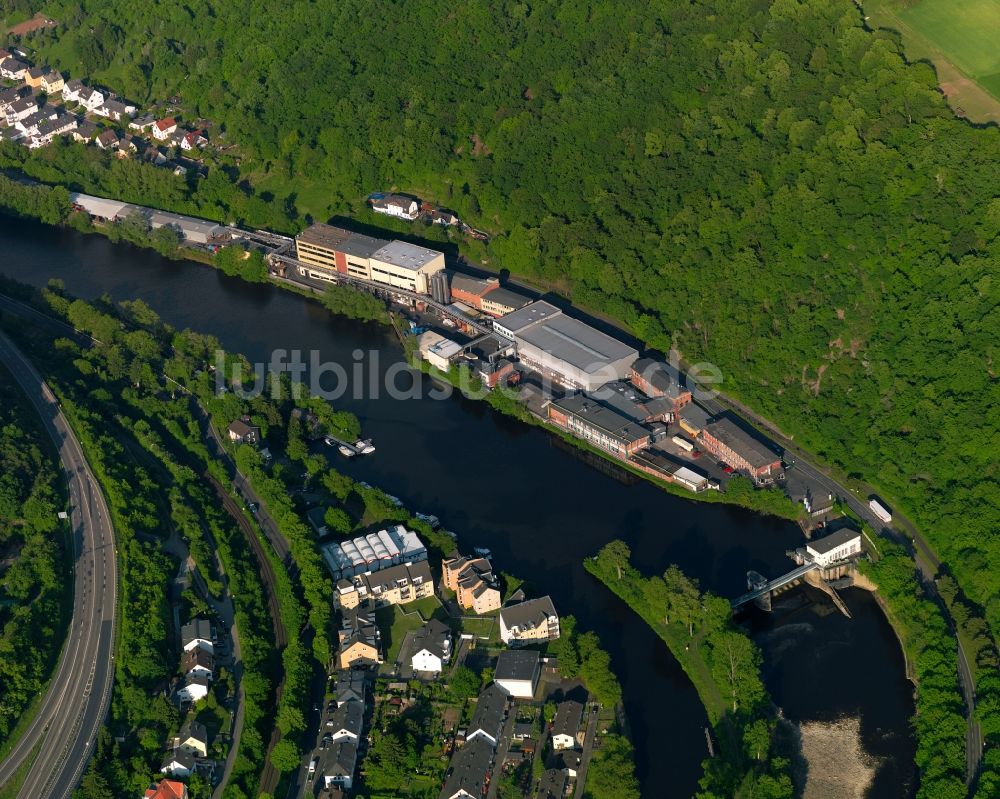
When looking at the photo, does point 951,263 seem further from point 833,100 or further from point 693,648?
point 693,648

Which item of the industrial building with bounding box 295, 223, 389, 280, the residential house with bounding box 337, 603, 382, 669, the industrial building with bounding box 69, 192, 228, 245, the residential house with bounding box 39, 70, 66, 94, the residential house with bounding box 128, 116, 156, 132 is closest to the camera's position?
the residential house with bounding box 337, 603, 382, 669

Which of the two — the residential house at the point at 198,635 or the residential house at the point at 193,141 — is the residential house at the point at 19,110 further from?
the residential house at the point at 198,635

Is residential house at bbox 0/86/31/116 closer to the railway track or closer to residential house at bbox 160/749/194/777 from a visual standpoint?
the railway track

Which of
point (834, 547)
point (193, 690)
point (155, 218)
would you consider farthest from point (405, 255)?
point (193, 690)

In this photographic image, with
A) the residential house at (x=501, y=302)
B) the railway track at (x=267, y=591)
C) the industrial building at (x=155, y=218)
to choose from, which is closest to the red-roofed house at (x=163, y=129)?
the industrial building at (x=155, y=218)

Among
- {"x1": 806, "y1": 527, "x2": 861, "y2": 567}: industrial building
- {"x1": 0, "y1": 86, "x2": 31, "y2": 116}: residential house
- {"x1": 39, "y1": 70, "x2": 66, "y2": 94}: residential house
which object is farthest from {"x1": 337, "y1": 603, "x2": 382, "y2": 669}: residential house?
{"x1": 39, "y1": 70, "x2": 66, "y2": 94}: residential house
